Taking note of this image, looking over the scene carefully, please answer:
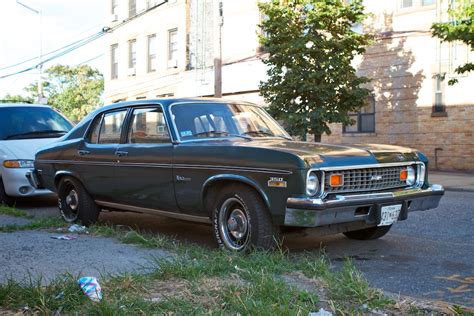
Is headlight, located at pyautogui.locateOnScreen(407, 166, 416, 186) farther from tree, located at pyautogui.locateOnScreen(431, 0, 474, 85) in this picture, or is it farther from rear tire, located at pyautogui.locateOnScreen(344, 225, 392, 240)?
tree, located at pyautogui.locateOnScreen(431, 0, 474, 85)

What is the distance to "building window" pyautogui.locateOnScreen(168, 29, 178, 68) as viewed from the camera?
93.8 ft

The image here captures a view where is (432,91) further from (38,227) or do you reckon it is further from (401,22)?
(38,227)

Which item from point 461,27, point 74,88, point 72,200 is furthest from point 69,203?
point 74,88

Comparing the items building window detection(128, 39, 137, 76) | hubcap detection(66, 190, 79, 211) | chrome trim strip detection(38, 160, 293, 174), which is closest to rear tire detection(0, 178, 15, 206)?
chrome trim strip detection(38, 160, 293, 174)

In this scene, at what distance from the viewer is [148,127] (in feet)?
21.8

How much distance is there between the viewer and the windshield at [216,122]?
6332 mm

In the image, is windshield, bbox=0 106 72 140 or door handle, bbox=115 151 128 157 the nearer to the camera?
door handle, bbox=115 151 128 157

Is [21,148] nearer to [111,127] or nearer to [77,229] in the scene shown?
[111,127]

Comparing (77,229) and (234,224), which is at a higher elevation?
(234,224)

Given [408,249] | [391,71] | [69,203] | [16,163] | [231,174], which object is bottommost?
[408,249]

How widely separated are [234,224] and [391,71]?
15148 millimetres

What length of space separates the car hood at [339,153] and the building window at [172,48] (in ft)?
75.9

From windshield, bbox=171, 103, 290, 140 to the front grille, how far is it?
1421mm

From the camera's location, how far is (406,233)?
7266mm
